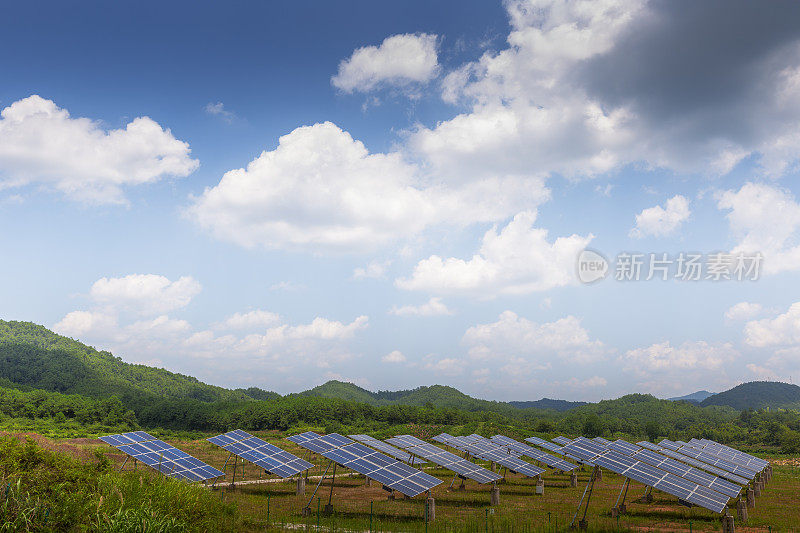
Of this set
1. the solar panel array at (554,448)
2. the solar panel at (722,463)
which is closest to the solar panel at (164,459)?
the solar panel array at (554,448)

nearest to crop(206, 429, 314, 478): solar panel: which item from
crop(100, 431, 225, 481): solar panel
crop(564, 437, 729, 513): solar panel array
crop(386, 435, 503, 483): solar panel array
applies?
crop(100, 431, 225, 481): solar panel

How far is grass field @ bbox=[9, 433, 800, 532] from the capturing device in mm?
27922

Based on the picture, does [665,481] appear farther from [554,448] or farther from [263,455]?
[263,455]

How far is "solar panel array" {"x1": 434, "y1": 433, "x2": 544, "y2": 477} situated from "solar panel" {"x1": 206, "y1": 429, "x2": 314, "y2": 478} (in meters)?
17.7

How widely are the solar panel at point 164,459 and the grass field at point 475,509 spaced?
149 centimetres

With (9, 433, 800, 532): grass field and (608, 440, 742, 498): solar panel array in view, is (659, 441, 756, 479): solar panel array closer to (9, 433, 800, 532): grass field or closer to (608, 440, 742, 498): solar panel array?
(9, 433, 800, 532): grass field

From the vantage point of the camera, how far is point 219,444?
4175cm

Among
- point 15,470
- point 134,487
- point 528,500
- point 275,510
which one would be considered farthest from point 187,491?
point 528,500

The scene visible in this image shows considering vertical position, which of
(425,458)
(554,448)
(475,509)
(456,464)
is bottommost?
(475,509)

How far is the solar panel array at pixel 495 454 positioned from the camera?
4364 cm

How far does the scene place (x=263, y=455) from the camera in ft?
132

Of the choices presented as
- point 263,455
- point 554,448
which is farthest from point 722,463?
point 263,455

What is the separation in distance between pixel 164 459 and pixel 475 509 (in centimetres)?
2294

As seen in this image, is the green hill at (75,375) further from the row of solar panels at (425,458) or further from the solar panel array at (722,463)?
the solar panel array at (722,463)
